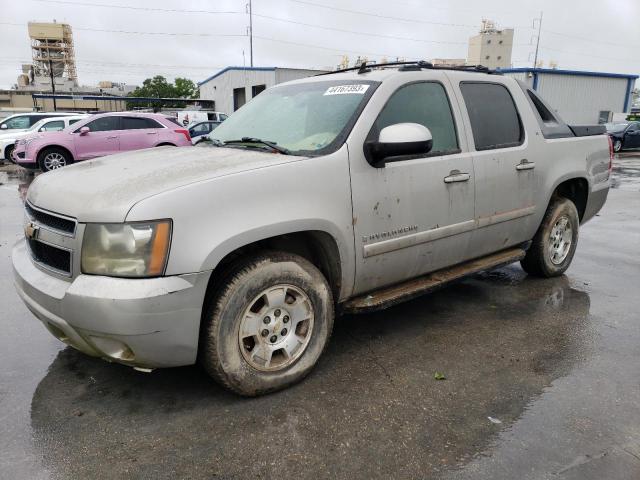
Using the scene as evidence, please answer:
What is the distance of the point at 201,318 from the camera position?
2.66 m

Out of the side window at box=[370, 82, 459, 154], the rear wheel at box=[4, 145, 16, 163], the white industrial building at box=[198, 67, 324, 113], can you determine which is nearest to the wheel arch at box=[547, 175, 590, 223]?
the side window at box=[370, 82, 459, 154]

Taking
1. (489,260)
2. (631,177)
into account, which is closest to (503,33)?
(631,177)

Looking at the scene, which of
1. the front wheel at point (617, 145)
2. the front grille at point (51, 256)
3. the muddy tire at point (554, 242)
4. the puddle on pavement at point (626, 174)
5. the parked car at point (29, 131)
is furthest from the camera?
the front wheel at point (617, 145)

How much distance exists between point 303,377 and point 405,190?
1.33 m

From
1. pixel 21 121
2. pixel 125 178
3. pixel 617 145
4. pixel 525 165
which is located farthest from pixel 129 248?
pixel 617 145

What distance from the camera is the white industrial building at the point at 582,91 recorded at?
3161 centimetres

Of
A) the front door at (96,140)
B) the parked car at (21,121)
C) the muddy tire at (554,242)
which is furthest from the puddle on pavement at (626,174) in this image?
the parked car at (21,121)

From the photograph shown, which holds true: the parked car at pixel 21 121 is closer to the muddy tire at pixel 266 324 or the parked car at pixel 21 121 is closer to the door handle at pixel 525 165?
the door handle at pixel 525 165

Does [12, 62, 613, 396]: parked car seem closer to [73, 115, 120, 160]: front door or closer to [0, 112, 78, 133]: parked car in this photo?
[73, 115, 120, 160]: front door

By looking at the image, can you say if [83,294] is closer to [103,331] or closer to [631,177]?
[103,331]

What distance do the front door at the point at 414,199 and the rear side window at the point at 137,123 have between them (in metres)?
11.6

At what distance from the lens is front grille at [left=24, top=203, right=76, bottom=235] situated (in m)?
2.56

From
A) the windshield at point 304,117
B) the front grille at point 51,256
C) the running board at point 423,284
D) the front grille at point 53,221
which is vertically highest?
the windshield at point 304,117

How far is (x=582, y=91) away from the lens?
33750 mm
